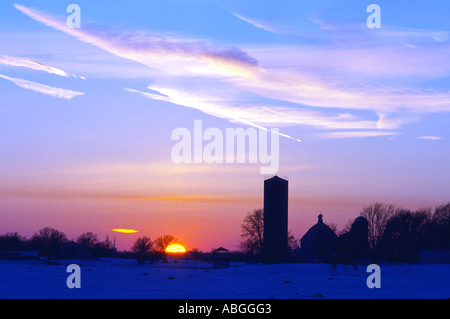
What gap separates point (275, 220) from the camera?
319 ft

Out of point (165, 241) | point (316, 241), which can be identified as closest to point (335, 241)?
point (316, 241)

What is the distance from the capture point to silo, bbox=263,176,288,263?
97.2 m

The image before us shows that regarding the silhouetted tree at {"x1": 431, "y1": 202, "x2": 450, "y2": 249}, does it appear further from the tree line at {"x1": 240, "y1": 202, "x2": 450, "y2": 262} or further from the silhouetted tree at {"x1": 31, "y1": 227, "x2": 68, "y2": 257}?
Result: the silhouetted tree at {"x1": 31, "y1": 227, "x2": 68, "y2": 257}

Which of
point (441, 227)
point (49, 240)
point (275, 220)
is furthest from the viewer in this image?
point (49, 240)

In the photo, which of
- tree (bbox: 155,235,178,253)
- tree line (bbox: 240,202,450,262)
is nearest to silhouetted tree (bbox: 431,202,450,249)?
tree line (bbox: 240,202,450,262)

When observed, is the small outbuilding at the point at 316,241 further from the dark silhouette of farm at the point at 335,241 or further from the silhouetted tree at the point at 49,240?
the silhouetted tree at the point at 49,240

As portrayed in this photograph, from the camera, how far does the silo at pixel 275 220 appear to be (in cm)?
9719

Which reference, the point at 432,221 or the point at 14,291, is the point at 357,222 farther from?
the point at 14,291

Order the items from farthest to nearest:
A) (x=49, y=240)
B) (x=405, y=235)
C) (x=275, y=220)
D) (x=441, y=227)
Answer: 1. (x=49, y=240)
2. (x=441, y=227)
3. (x=405, y=235)
4. (x=275, y=220)

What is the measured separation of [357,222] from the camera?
109m

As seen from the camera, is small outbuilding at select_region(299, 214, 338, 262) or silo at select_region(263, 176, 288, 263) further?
small outbuilding at select_region(299, 214, 338, 262)

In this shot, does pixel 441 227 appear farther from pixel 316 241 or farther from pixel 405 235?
pixel 316 241
